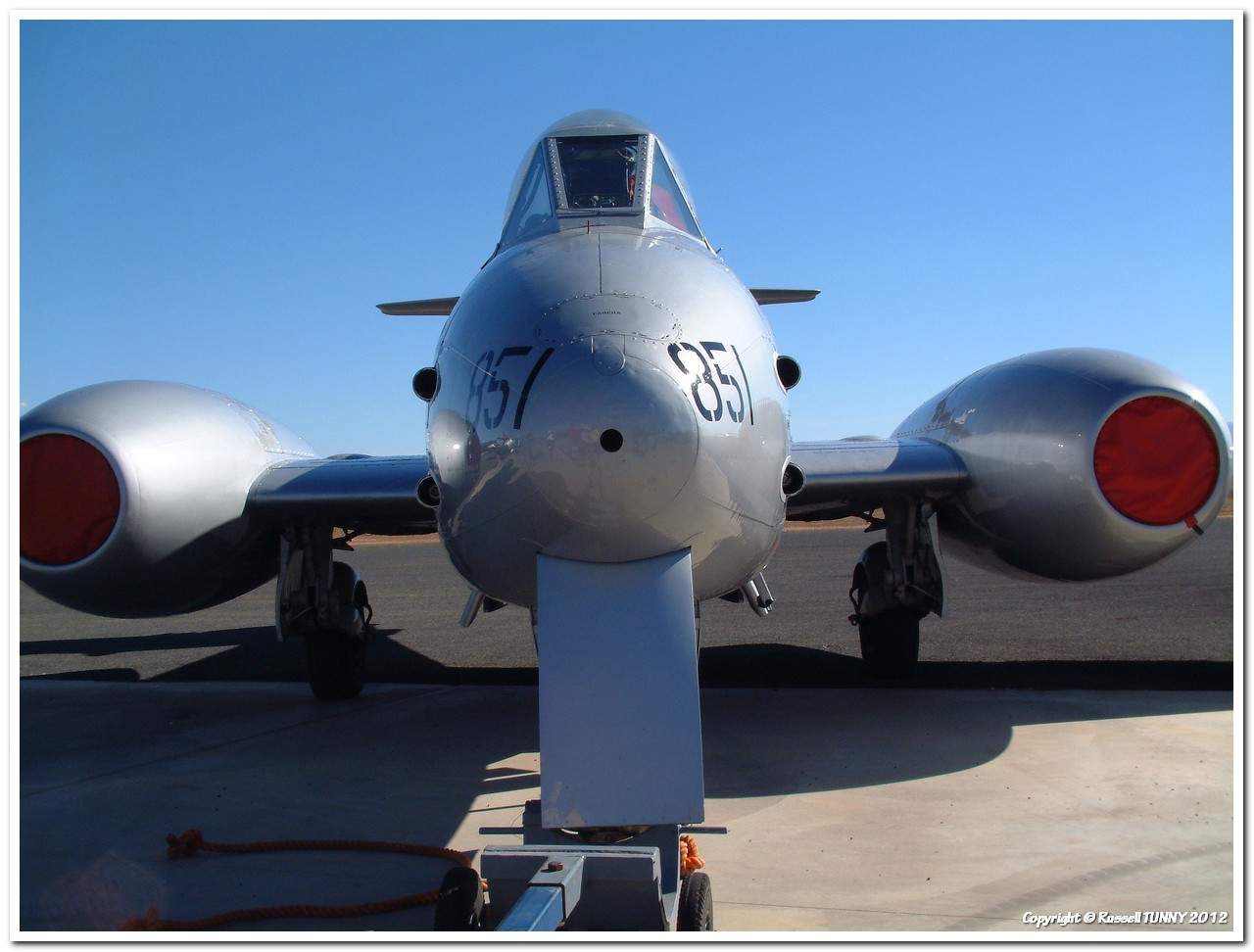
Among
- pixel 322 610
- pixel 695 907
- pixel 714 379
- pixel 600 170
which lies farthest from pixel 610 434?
pixel 322 610

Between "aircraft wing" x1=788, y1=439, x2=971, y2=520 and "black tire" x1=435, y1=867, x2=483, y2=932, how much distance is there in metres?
3.26

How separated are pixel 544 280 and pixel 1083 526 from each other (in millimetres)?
3634

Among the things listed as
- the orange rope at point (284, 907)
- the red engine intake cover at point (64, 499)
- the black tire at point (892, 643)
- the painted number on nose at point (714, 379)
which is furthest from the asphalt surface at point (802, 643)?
the painted number on nose at point (714, 379)

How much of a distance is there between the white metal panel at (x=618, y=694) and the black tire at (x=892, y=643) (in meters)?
4.46

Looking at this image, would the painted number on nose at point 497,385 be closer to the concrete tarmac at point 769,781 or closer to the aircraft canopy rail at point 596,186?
the aircraft canopy rail at point 596,186

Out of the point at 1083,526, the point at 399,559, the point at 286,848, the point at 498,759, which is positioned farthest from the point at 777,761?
the point at 399,559

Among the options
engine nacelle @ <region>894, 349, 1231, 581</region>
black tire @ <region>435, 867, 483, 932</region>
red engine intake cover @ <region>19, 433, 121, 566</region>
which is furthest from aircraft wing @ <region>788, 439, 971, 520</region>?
red engine intake cover @ <region>19, 433, 121, 566</region>

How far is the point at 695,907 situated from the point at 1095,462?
3610 mm

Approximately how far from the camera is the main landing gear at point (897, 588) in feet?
22.4

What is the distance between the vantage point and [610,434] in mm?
2941

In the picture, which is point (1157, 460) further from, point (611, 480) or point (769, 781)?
point (611, 480)

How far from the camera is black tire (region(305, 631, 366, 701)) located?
7254 millimetres
